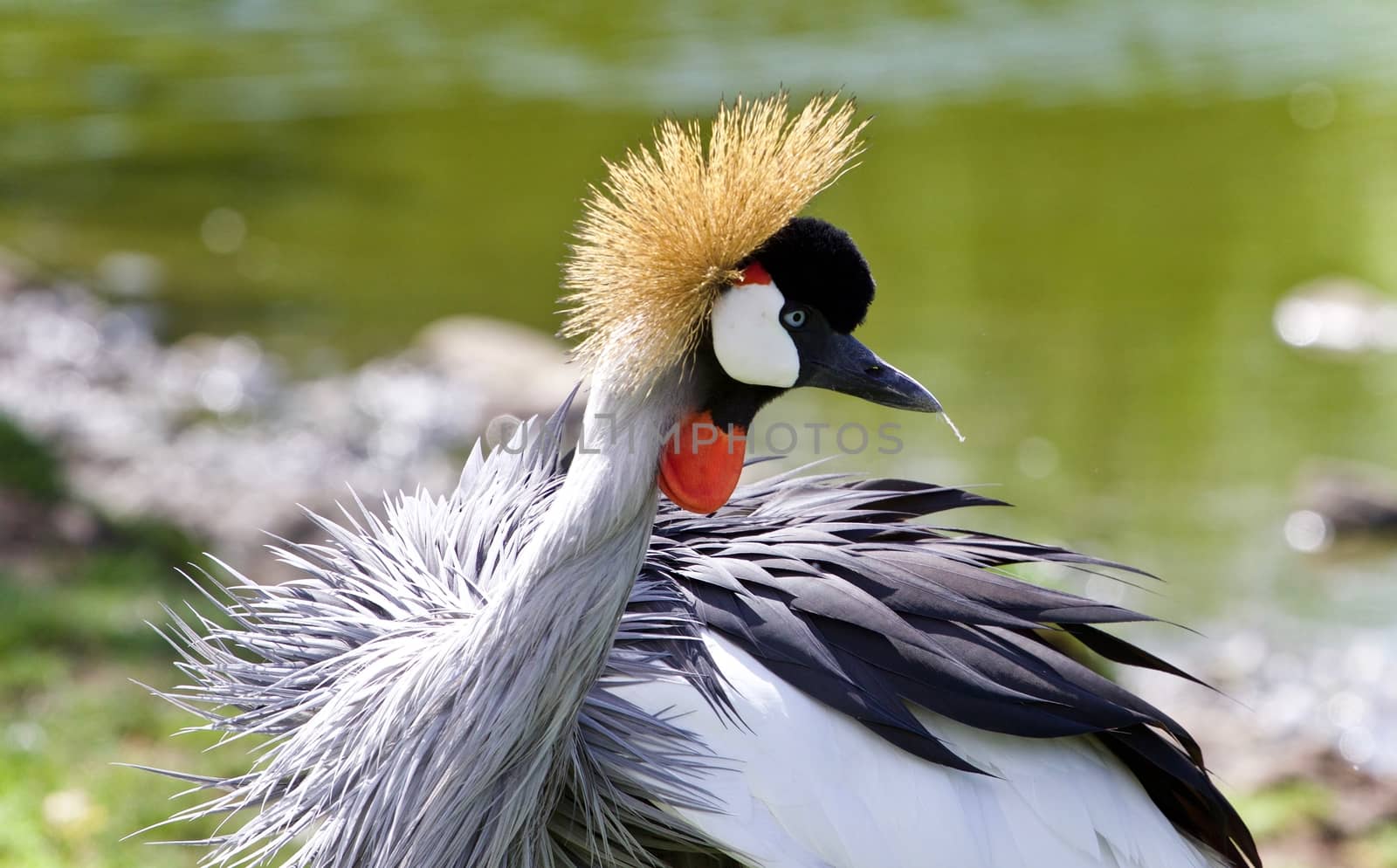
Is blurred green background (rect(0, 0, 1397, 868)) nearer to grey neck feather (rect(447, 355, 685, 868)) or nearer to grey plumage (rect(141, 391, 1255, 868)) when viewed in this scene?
grey plumage (rect(141, 391, 1255, 868))

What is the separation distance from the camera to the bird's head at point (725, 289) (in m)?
1.47

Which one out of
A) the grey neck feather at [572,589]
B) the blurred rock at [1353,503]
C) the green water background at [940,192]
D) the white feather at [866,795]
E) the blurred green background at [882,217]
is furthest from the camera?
the green water background at [940,192]

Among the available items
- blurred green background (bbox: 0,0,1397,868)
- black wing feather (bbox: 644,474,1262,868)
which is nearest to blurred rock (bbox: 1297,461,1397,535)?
blurred green background (bbox: 0,0,1397,868)

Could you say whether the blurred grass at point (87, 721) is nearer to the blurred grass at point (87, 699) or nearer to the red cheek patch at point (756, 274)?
the blurred grass at point (87, 699)

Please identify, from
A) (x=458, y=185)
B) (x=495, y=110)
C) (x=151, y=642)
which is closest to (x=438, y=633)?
(x=151, y=642)

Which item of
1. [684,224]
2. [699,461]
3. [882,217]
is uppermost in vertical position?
[882,217]

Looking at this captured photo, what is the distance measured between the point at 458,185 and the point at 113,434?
3.19 meters

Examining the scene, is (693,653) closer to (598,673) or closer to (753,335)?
(598,673)

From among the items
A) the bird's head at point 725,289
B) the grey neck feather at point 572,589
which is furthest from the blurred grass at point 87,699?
the bird's head at point 725,289

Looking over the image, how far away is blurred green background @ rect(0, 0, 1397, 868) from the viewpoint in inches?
146

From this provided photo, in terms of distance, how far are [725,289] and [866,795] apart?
0.59 metres

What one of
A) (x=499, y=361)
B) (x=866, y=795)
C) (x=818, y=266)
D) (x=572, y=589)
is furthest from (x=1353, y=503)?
(x=572, y=589)

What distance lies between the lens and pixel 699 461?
1517 mm

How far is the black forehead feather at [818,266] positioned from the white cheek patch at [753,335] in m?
0.02
